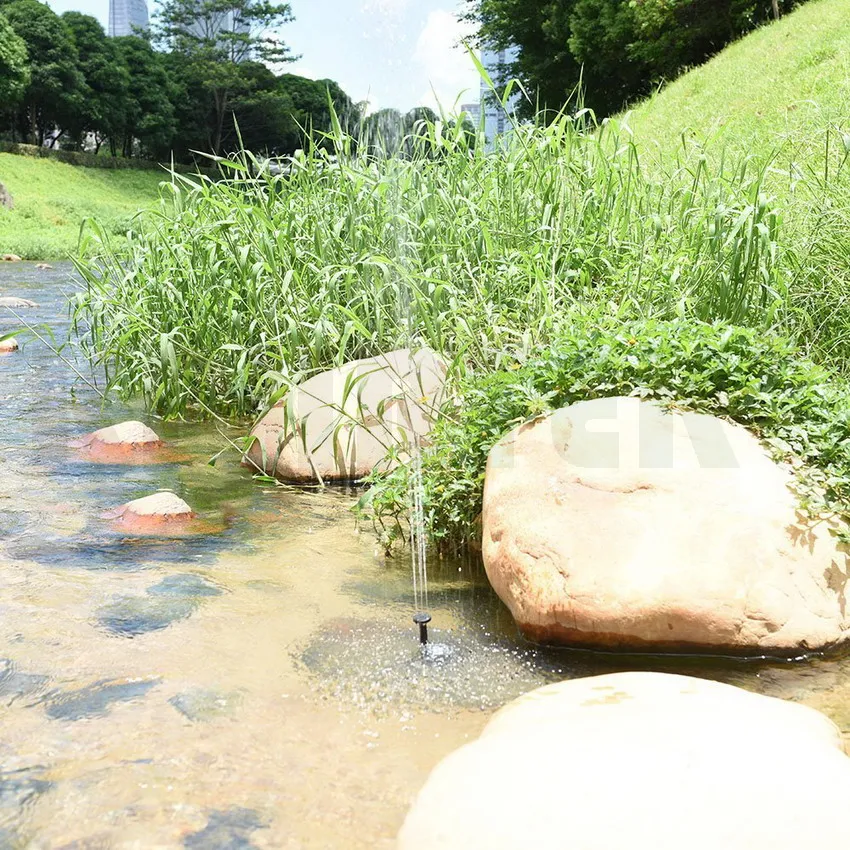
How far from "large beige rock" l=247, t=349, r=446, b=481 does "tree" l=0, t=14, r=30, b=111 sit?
38056mm

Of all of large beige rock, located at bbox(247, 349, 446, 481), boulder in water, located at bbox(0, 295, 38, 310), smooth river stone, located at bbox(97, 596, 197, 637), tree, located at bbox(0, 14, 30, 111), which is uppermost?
tree, located at bbox(0, 14, 30, 111)

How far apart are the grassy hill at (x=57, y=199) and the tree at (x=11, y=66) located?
3217mm

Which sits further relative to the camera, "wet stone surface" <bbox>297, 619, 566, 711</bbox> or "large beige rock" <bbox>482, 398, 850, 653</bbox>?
"large beige rock" <bbox>482, 398, 850, 653</bbox>

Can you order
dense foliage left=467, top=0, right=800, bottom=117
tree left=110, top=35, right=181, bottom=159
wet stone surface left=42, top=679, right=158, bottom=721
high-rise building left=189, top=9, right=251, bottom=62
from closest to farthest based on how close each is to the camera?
wet stone surface left=42, top=679, right=158, bottom=721 < dense foliage left=467, top=0, right=800, bottom=117 < tree left=110, top=35, right=181, bottom=159 < high-rise building left=189, top=9, right=251, bottom=62

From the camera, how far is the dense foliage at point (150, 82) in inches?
1630

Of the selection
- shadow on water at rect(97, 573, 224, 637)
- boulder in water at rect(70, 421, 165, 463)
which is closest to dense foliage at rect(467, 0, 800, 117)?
boulder in water at rect(70, 421, 165, 463)

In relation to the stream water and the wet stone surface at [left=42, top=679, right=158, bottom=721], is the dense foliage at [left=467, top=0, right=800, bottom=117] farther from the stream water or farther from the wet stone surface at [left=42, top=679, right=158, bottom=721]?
the wet stone surface at [left=42, top=679, right=158, bottom=721]

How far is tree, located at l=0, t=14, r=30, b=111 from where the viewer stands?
122ft

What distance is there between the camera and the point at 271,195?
606 cm

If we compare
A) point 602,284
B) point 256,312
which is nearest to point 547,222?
point 602,284

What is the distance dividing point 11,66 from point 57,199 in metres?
11.1

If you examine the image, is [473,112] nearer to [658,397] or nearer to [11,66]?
[658,397]

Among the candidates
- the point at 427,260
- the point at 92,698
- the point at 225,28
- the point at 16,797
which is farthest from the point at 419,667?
the point at 225,28

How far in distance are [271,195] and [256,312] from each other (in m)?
0.95
